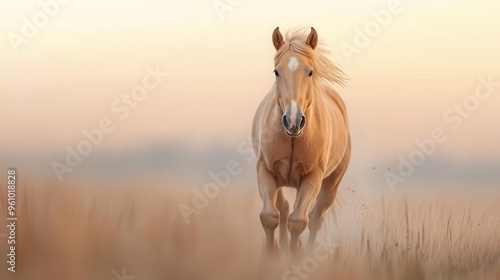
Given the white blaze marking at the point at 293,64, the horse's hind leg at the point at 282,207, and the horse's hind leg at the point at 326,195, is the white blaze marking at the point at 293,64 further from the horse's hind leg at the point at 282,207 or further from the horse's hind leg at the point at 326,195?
the horse's hind leg at the point at 326,195

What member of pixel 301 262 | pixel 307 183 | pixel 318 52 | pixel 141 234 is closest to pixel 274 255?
pixel 301 262

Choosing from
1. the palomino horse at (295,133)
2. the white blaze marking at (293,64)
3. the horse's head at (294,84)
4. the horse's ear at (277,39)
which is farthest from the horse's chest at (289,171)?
the horse's ear at (277,39)

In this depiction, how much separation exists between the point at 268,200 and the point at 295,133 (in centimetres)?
79

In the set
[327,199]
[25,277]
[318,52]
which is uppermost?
[318,52]

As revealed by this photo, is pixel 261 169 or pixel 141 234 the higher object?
pixel 261 169

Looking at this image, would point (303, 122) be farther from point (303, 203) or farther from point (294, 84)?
point (303, 203)

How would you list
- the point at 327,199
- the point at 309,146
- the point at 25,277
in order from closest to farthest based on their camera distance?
the point at 309,146 < the point at 25,277 < the point at 327,199

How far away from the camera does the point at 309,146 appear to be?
6992 millimetres

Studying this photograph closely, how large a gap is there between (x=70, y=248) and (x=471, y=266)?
3368 millimetres

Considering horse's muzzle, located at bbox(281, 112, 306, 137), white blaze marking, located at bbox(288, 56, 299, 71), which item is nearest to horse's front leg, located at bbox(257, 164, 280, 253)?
horse's muzzle, located at bbox(281, 112, 306, 137)

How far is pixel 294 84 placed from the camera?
6664 mm

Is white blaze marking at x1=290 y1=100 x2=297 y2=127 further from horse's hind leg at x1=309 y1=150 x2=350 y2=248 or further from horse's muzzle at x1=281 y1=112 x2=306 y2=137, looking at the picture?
horse's hind leg at x1=309 y1=150 x2=350 y2=248

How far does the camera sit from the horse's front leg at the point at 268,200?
7.04 meters

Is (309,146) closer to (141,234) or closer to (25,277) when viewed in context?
(141,234)
